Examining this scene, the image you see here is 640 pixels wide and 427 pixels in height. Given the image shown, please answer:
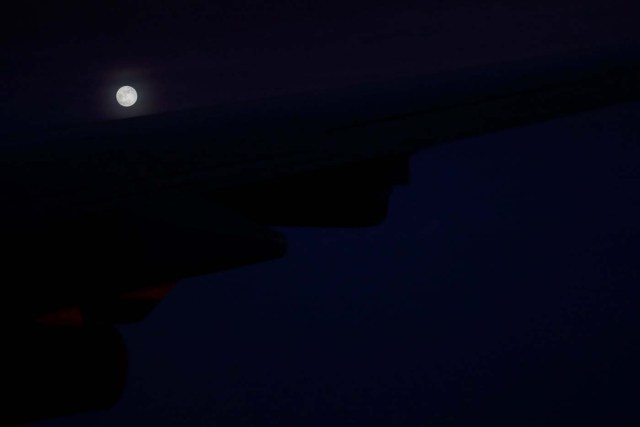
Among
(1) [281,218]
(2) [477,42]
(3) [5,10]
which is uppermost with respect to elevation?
(3) [5,10]

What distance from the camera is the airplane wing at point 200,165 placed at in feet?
1.11

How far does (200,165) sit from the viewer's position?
35cm

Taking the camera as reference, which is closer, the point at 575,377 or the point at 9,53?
the point at 9,53

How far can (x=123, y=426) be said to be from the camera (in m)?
1.50

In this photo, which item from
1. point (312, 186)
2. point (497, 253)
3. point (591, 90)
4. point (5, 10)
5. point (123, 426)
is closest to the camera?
point (591, 90)

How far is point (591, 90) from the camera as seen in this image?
0.40 meters

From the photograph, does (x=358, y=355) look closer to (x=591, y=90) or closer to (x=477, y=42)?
(x=477, y=42)

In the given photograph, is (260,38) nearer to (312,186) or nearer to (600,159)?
(600,159)

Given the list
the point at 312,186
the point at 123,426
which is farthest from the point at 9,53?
the point at 312,186

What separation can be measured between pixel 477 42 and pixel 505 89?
51.0 inches

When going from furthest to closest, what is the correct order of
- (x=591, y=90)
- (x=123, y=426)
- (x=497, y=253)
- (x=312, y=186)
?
(x=497, y=253), (x=123, y=426), (x=312, y=186), (x=591, y=90)

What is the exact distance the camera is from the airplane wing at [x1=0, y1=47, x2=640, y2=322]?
1.11 ft

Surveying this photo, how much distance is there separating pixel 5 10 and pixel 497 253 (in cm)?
120

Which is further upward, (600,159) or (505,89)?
(600,159)
